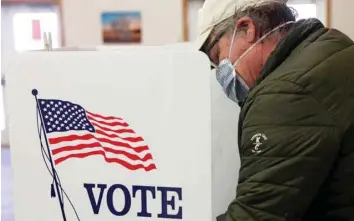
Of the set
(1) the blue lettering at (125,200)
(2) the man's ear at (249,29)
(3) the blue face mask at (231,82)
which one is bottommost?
(1) the blue lettering at (125,200)

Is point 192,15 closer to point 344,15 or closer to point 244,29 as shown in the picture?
point 344,15

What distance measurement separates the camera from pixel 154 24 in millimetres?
6141

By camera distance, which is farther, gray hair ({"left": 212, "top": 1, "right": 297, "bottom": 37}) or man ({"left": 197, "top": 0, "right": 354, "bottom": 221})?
gray hair ({"left": 212, "top": 1, "right": 297, "bottom": 37})

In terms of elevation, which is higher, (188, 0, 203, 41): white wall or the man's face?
(188, 0, 203, 41): white wall

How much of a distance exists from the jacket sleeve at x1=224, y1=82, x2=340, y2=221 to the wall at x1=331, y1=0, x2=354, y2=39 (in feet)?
15.4

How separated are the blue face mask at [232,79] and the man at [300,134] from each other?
10cm

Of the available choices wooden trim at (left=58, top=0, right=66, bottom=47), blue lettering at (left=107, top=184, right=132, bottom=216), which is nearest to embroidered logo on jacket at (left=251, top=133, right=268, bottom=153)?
blue lettering at (left=107, top=184, right=132, bottom=216)

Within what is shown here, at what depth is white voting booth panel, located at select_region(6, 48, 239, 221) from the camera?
1.06 meters

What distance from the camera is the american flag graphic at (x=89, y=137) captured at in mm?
1098

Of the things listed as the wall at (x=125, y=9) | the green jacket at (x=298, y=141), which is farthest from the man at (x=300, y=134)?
the wall at (x=125, y=9)

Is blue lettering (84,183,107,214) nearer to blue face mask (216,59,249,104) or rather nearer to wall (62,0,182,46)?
blue face mask (216,59,249,104)

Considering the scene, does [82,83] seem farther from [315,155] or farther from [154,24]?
[154,24]

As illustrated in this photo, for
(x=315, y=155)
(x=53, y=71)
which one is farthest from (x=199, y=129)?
(x=53, y=71)

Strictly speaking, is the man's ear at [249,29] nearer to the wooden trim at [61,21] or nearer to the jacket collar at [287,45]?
the jacket collar at [287,45]
